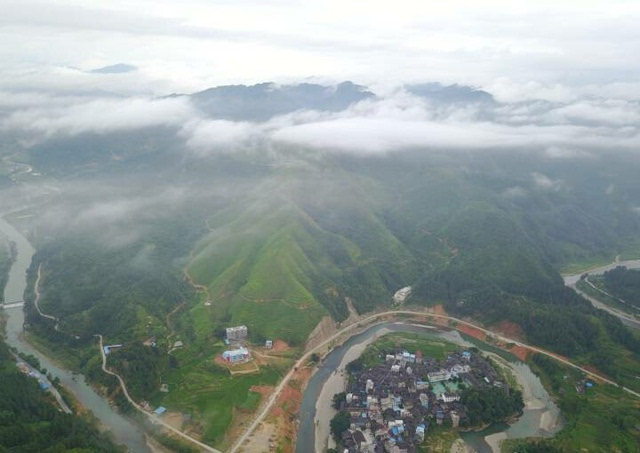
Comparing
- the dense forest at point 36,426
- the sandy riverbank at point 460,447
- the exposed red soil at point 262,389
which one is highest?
the dense forest at point 36,426

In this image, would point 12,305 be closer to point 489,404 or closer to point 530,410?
point 489,404

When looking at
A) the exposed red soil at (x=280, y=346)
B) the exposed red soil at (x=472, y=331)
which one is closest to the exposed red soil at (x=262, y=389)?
the exposed red soil at (x=280, y=346)

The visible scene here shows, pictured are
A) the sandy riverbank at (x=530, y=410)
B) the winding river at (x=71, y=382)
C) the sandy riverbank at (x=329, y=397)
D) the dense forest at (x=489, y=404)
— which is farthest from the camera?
the dense forest at (x=489, y=404)

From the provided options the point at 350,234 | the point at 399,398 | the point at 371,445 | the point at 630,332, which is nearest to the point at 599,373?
the point at 630,332

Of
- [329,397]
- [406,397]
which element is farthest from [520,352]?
[329,397]

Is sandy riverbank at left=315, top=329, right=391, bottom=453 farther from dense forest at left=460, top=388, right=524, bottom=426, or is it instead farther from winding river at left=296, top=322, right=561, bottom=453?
dense forest at left=460, top=388, right=524, bottom=426

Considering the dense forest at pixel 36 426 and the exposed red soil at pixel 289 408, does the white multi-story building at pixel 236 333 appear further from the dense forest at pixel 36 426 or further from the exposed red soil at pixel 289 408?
the dense forest at pixel 36 426
